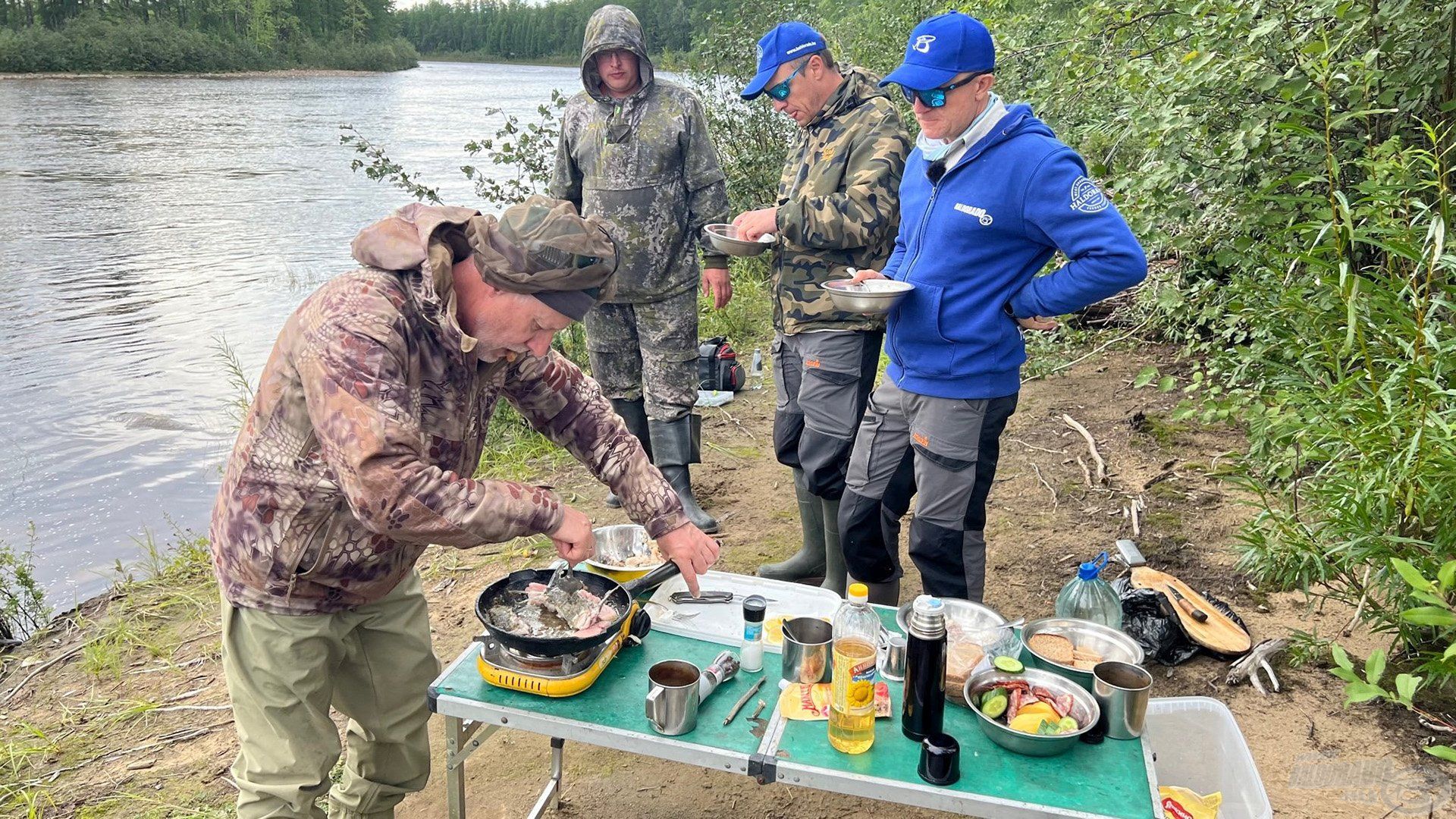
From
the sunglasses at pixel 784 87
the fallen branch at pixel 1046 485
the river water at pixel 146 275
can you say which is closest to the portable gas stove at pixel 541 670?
the sunglasses at pixel 784 87

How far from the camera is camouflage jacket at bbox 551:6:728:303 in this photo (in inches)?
177

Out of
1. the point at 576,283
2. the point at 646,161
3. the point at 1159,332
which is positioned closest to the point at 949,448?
the point at 576,283

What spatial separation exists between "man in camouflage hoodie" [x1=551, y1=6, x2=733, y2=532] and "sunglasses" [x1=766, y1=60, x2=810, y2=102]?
853 millimetres

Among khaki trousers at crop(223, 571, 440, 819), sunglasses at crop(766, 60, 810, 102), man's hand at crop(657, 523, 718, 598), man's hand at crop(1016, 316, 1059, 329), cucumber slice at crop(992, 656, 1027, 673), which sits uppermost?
sunglasses at crop(766, 60, 810, 102)

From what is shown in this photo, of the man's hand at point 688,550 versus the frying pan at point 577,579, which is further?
the man's hand at point 688,550

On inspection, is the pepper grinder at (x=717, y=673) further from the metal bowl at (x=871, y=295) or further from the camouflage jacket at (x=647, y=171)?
the camouflage jacket at (x=647, y=171)

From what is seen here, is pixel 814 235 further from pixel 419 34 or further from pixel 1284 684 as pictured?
pixel 419 34

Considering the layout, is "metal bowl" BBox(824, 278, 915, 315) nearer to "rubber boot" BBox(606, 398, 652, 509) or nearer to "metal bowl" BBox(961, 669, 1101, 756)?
"metal bowl" BBox(961, 669, 1101, 756)

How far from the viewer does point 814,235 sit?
11.8ft

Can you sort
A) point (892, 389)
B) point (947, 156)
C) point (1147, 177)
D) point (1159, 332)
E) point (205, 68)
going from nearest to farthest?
point (947, 156) → point (892, 389) → point (1147, 177) → point (1159, 332) → point (205, 68)

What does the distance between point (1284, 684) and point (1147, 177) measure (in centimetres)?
224

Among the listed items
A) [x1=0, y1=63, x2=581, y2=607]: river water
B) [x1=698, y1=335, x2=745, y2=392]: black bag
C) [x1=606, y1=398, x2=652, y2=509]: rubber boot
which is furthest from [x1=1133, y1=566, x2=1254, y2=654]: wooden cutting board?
[x1=0, y1=63, x2=581, y2=607]: river water

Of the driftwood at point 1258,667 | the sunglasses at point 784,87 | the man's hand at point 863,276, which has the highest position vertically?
the sunglasses at point 784,87

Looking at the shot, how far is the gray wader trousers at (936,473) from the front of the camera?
2.99 meters
